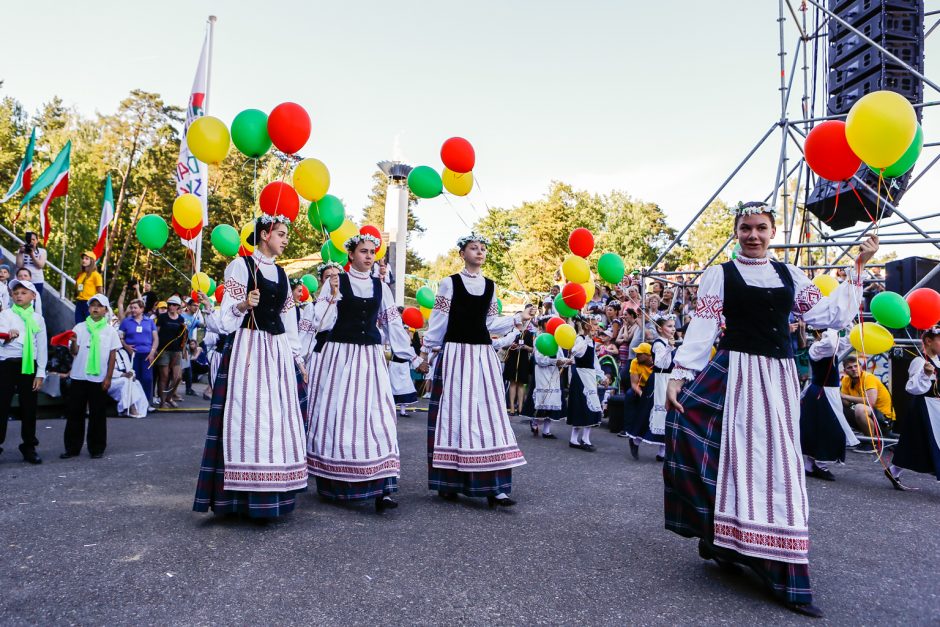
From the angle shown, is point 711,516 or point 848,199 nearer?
point 711,516

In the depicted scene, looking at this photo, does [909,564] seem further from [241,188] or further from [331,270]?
[241,188]

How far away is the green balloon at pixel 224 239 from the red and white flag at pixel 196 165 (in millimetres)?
4096

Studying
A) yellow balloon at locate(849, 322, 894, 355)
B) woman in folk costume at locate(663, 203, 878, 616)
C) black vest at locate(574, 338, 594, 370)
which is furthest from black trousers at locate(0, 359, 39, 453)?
yellow balloon at locate(849, 322, 894, 355)

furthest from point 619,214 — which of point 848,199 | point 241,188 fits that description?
point 848,199

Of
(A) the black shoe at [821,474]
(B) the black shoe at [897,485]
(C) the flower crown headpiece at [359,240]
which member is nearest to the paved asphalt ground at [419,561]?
(B) the black shoe at [897,485]

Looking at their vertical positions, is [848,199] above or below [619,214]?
below

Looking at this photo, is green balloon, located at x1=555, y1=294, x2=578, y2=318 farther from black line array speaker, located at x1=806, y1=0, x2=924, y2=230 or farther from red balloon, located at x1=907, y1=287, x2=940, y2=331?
black line array speaker, located at x1=806, y1=0, x2=924, y2=230

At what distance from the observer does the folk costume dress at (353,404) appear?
457cm

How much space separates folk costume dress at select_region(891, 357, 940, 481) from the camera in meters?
5.86

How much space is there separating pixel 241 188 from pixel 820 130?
27600mm

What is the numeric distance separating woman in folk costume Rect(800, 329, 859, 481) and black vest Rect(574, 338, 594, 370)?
8.42 feet

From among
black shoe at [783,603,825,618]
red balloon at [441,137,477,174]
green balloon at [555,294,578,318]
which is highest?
red balloon at [441,137,477,174]

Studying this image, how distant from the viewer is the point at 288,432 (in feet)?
13.9

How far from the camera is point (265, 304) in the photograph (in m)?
Result: 4.34
